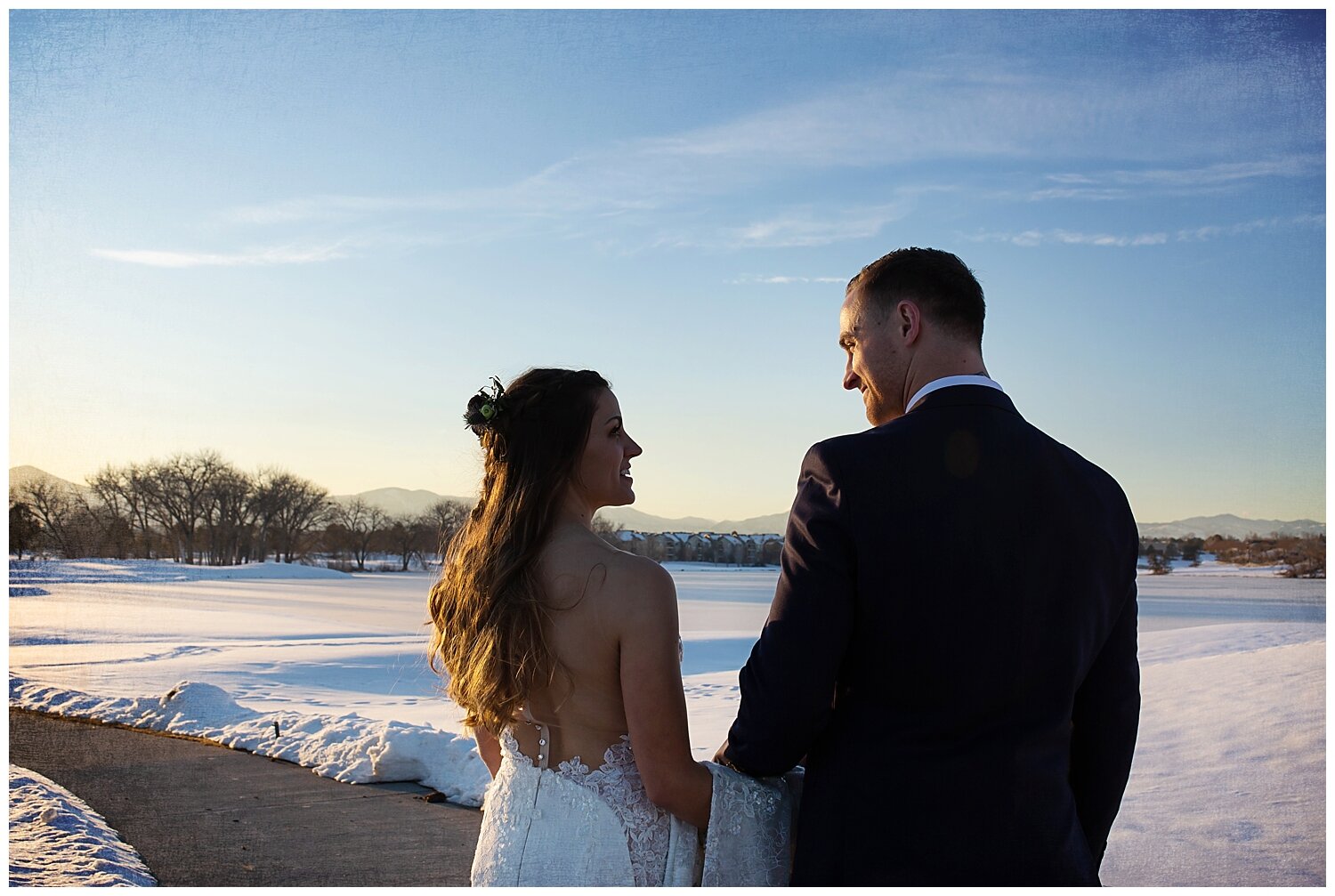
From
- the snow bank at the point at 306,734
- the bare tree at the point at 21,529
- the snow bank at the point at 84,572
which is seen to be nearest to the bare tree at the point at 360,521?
the snow bank at the point at 84,572

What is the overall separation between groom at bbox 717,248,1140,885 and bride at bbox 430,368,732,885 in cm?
19

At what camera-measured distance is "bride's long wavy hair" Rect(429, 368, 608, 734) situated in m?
1.67

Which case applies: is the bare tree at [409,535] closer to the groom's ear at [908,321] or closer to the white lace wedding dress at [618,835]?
the white lace wedding dress at [618,835]

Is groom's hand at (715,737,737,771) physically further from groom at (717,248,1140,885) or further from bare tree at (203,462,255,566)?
bare tree at (203,462,255,566)

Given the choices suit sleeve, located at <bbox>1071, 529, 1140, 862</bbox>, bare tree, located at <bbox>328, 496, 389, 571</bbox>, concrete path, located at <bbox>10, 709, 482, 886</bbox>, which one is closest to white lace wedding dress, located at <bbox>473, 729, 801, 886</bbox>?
suit sleeve, located at <bbox>1071, 529, 1140, 862</bbox>

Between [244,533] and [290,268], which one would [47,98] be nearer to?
[290,268]

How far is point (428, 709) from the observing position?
5.88 meters

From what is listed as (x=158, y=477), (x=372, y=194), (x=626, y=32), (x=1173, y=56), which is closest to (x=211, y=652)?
(x=158, y=477)

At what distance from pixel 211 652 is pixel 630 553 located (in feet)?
23.7

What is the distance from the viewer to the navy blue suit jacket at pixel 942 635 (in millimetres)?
1400

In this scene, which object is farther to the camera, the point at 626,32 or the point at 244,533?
the point at 244,533

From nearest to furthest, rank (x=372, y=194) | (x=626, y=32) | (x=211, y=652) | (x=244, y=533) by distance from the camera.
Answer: (x=626, y=32), (x=372, y=194), (x=211, y=652), (x=244, y=533)

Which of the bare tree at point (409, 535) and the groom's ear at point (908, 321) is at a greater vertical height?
the groom's ear at point (908, 321)

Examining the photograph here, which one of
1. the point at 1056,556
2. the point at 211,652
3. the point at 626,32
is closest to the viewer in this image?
the point at 1056,556
